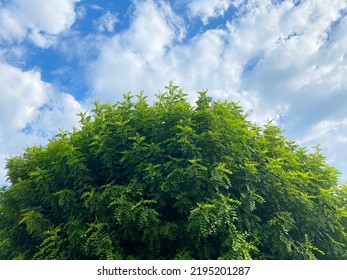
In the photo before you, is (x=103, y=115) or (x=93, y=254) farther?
(x=103, y=115)

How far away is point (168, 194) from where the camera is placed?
6.43m

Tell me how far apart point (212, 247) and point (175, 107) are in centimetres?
271

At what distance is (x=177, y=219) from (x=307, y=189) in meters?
3.11

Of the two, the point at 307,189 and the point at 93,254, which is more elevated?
the point at 307,189

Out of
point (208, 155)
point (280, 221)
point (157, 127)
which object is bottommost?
point (280, 221)

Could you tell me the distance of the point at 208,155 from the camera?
6.88 metres

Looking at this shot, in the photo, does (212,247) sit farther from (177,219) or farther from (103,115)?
(103,115)

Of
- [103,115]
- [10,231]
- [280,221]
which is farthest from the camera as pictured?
[10,231]

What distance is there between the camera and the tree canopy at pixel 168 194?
6.32 meters

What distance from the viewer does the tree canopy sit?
249 inches
